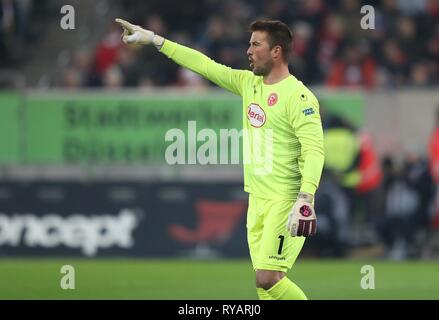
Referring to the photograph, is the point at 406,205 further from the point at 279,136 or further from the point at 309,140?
the point at 309,140

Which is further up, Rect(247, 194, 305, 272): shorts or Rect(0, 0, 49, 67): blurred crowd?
Rect(0, 0, 49, 67): blurred crowd

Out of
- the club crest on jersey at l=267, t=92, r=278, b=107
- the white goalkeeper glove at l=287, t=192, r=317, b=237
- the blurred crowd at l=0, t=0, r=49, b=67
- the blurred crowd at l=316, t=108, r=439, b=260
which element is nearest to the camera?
the white goalkeeper glove at l=287, t=192, r=317, b=237

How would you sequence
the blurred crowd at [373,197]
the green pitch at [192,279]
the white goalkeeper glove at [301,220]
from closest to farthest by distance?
the white goalkeeper glove at [301,220]
the green pitch at [192,279]
the blurred crowd at [373,197]

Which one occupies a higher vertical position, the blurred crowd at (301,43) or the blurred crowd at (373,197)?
the blurred crowd at (301,43)

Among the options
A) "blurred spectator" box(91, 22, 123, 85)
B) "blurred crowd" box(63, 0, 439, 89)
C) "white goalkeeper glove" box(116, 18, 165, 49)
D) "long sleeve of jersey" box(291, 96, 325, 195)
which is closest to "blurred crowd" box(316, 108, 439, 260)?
"blurred crowd" box(63, 0, 439, 89)

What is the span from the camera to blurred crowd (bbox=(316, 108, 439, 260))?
20031mm

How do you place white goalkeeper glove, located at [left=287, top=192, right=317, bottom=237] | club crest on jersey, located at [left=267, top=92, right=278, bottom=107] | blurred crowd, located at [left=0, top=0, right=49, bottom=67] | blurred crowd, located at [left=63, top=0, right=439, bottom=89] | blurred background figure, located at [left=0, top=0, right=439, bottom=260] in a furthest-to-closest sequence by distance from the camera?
blurred crowd, located at [left=0, top=0, right=49, bottom=67] → blurred crowd, located at [left=63, top=0, right=439, bottom=89] → blurred background figure, located at [left=0, top=0, right=439, bottom=260] → club crest on jersey, located at [left=267, top=92, right=278, bottom=107] → white goalkeeper glove, located at [left=287, top=192, right=317, bottom=237]

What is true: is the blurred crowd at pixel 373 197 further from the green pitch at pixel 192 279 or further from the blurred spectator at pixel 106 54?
the blurred spectator at pixel 106 54

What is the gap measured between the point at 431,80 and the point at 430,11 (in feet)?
8.40

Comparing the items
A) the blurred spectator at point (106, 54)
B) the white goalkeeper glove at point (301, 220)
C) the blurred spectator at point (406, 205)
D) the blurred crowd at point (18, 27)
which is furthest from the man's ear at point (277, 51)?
the blurred crowd at point (18, 27)

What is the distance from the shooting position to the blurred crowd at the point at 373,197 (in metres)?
20.0

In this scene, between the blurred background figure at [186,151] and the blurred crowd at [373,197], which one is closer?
the blurred background figure at [186,151]

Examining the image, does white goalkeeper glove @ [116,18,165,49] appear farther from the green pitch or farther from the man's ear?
the green pitch

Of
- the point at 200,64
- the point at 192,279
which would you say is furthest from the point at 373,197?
the point at 200,64
